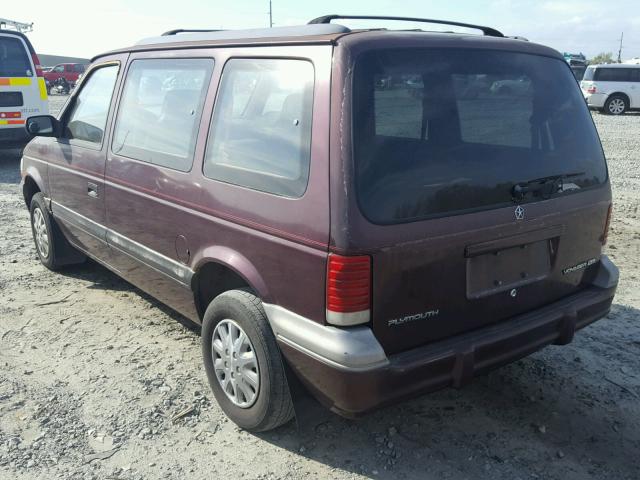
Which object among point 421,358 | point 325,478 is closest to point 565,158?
point 421,358

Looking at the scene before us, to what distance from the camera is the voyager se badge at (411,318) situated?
2484mm

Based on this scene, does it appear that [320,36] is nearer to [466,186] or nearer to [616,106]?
[466,186]

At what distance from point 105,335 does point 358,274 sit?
2515 mm

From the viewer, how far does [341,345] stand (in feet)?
7.82

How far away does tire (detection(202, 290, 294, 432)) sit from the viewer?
277 cm

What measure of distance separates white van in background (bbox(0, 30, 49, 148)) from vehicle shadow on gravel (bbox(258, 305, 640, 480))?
920 centimetres

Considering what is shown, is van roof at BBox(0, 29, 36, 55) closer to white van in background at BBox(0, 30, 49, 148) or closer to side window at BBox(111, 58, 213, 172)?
white van in background at BBox(0, 30, 49, 148)

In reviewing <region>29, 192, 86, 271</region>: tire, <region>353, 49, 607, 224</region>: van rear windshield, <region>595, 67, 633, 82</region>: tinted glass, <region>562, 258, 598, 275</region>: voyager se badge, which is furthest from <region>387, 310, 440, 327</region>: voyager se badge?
<region>595, 67, 633, 82</region>: tinted glass

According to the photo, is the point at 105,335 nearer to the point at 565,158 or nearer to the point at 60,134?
the point at 60,134

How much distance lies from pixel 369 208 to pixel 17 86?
9.92 metres

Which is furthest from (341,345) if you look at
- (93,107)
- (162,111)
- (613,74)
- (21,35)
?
(613,74)

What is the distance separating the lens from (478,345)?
2645mm

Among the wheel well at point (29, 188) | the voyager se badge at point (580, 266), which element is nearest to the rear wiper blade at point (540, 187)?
the voyager se badge at point (580, 266)

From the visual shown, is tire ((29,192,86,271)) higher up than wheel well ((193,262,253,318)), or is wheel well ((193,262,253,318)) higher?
wheel well ((193,262,253,318))
